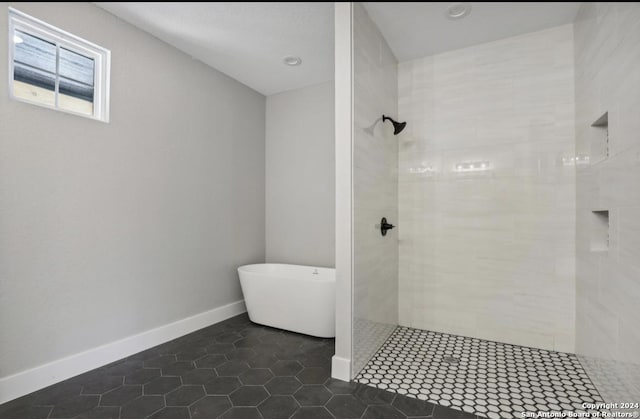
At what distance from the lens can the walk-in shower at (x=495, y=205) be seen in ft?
5.52

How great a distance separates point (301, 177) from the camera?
3.52 metres

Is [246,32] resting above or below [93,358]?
above

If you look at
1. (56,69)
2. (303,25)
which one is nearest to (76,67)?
(56,69)

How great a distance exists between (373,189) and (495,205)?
1.06m

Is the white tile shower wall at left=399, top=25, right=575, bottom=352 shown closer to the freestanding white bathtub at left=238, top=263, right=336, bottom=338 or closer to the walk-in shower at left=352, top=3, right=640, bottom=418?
the walk-in shower at left=352, top=3, right=640, bottom=418

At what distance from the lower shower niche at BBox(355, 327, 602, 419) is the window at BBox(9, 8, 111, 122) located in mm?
2616

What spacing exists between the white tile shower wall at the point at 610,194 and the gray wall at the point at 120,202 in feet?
9.59

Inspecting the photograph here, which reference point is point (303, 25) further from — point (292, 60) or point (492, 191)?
point (492, 191)

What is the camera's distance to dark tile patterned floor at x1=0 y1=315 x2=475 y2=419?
1620 mm

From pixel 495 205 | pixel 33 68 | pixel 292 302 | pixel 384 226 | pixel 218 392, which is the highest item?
pixel 33 68

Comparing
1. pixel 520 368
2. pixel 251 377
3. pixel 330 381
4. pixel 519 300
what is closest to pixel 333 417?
pixel 330 381

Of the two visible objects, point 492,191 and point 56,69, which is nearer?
point 56,69

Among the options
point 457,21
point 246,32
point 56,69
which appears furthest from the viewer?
point 246,32

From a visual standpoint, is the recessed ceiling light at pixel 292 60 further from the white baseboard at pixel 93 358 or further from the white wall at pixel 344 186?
the white baseboard at pixel 93 358
